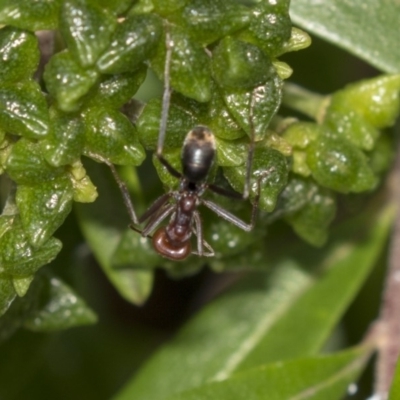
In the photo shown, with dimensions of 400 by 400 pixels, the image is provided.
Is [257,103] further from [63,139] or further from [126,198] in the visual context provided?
[126,198]

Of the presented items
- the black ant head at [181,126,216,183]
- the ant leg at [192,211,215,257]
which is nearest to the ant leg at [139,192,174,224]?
the ant leg at [192,211,215,257]

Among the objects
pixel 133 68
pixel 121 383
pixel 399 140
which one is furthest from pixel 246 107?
pixel 121 383

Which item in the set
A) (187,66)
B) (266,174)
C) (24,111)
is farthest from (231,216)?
(24,111)

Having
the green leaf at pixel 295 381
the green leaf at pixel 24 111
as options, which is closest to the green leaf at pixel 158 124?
the green leaf at pixel 24 111

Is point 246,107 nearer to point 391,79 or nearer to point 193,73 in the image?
point 193,73

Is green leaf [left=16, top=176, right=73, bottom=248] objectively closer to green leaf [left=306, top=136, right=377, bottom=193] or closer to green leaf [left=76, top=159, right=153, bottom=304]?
green leaf [left=76, top=159, right=153, bottom=304]

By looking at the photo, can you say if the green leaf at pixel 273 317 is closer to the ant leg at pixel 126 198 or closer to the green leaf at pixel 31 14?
the ant leg at pixel 126 198
